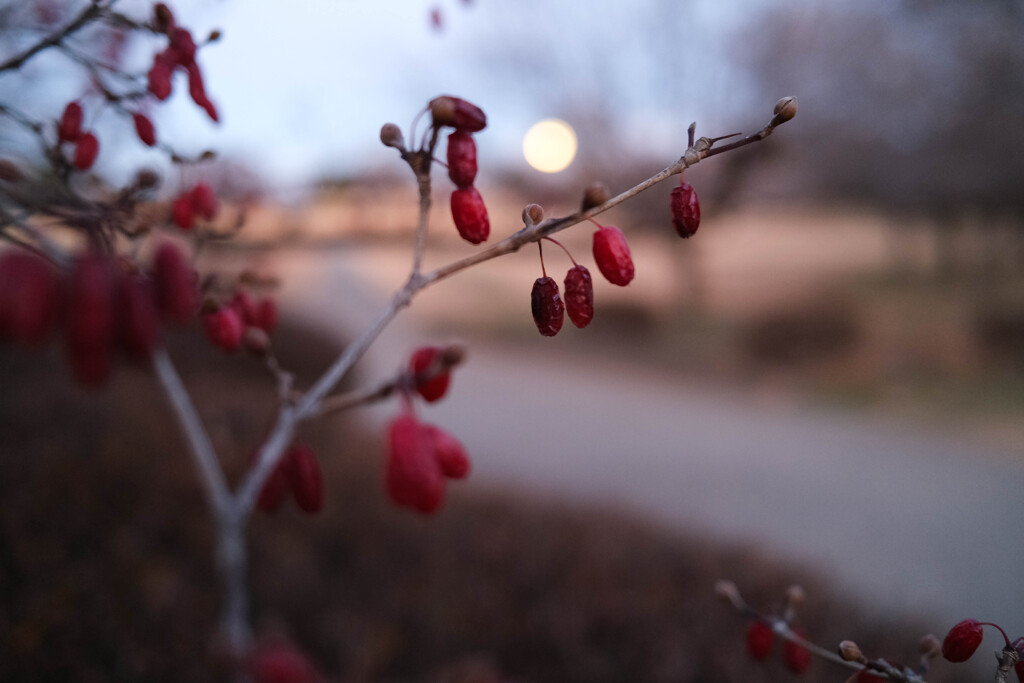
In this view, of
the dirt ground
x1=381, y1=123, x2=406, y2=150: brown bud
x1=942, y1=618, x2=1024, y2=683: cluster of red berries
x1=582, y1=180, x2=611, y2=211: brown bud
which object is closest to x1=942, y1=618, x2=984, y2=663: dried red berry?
x1=942, y1=618, x2=1024, y2=683: cluster of red berries

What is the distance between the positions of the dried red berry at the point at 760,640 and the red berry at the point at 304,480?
0.89 metres

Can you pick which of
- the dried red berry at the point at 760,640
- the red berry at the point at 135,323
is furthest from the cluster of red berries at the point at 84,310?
the dried red berry at the point at 760,640

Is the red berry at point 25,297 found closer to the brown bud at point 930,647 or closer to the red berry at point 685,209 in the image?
the red berry at point 685,209

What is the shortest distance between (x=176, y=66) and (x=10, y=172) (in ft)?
1.28

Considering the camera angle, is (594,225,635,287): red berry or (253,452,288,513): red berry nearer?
(594,225,635,287): red berry

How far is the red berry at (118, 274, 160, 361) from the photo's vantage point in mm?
601

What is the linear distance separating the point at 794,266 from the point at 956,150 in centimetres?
610

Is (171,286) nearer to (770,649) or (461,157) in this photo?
(461,157)

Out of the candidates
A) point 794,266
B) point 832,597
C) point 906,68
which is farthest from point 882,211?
point 832,597

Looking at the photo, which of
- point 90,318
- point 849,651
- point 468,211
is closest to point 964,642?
point 849,651

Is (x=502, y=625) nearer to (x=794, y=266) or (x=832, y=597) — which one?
(x=832, y=597)

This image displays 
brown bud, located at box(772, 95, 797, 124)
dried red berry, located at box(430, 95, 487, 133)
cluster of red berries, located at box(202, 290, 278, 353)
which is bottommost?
cluster of red berries, located at box(202, 290, 278, 353)

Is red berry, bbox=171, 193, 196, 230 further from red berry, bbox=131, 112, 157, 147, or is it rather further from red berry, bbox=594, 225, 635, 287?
red berry, bbox=594, 225, 635, 287

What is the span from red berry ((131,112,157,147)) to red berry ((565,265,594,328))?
0.95 meters
